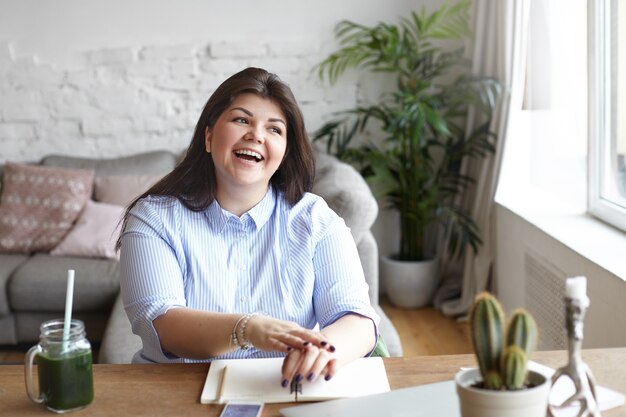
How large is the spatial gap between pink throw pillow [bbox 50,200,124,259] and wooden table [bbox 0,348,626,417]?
7.86 feet

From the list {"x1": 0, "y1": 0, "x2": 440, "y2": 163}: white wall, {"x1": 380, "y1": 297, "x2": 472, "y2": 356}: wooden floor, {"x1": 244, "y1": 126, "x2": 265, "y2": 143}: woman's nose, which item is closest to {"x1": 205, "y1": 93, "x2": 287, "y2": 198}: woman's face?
{"x1": 244, "y1": 126, "x2": 265, "y2": 143}: woman's nose

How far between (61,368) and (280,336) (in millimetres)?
375

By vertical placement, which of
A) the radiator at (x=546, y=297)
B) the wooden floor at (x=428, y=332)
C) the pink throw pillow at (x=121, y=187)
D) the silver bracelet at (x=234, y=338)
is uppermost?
the silver bracelet at (x=234, y=338)

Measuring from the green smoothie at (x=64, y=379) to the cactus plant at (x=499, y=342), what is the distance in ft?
2.02

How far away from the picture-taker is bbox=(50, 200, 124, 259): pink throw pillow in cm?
385

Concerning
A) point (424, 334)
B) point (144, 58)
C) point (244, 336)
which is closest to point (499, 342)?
point (244, 336)

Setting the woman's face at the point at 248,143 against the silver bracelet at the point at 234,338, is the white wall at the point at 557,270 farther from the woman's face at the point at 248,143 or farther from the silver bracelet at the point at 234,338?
the silver bracelet at the point at 234,338

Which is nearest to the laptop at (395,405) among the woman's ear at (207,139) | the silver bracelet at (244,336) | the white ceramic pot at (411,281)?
the silver bracelet at (244,336)

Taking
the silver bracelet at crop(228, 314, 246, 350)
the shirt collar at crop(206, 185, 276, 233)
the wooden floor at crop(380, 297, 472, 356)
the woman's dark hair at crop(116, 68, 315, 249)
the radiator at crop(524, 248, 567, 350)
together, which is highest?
the woman's dark hair at crop(116, 68, 315, 249)

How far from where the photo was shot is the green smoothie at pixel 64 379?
1255 mm

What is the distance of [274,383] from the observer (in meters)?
1.37

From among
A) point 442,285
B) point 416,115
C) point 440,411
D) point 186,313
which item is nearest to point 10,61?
point 416,115

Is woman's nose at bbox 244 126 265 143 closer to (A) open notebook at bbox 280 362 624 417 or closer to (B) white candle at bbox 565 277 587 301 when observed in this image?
(A) open notebook at bbox 280 362 624 417

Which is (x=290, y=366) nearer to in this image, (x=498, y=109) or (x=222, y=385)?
(x=222, y=385)
